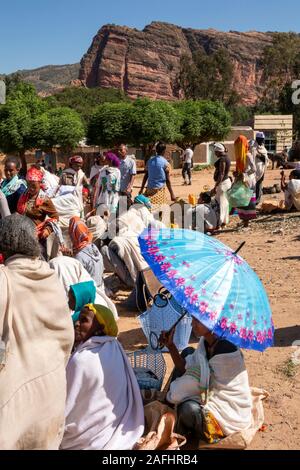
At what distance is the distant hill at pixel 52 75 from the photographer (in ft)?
484

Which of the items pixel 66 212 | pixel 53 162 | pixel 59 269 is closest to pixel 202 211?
pixel 66 212

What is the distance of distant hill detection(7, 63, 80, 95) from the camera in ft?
484

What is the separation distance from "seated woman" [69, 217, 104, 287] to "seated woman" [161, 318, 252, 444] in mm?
2324

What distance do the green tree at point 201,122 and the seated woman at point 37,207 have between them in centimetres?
3048

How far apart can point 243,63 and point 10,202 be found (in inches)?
5854

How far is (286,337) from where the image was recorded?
18.5ft

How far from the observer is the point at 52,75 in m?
158

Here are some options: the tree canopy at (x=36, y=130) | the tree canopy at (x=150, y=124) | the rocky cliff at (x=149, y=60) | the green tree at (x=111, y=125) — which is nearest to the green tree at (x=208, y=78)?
the tree canopy at (x=150, y=124)

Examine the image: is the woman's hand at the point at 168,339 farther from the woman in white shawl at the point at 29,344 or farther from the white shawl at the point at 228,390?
the woman in white shawl at the point at 29,344

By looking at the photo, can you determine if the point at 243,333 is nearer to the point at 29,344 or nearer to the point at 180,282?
the point at 180,282

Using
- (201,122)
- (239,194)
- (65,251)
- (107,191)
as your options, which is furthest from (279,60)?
(65,251)

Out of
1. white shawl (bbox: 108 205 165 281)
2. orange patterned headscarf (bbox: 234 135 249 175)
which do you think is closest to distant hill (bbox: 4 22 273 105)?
orange patterned headscarf (bbox: 234 135 249 175)

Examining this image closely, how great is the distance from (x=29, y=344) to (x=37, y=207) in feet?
11.3
